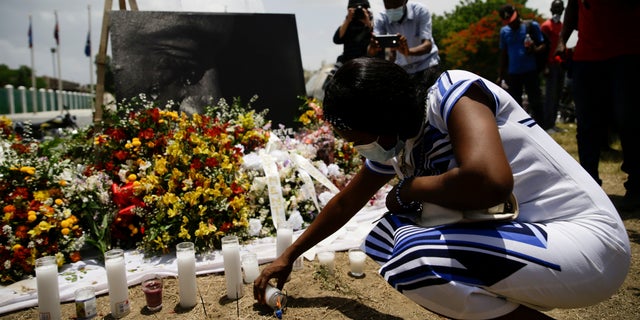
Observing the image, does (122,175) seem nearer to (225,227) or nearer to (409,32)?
(225,227)

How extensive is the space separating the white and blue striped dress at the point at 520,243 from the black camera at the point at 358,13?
3.96m

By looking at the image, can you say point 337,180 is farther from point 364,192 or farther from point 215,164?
point 364,192

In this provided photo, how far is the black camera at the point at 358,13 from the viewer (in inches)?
209

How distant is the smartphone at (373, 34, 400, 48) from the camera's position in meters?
4.61

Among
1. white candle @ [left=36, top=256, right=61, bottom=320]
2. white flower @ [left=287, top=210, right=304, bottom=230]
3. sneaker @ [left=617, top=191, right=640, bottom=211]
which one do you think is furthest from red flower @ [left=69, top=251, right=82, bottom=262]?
sneaker @ [left=617, top=191, right=640, bottom=211]

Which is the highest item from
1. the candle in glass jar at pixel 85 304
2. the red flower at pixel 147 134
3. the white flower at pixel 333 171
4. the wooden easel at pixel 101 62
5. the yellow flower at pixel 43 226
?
the wooden easel at pixel 101 62

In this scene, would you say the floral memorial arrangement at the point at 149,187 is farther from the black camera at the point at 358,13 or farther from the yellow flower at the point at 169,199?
the black camera at the point at 358,13

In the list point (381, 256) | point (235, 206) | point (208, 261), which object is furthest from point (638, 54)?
point (208, 261)

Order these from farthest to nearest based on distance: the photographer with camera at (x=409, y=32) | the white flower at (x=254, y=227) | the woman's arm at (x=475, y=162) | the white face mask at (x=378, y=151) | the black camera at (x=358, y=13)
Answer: the black camera at (x=358, y=13) < the photographer with camera at (x=409, y=32) < the white flower at (x=254, y=227) < the white face mask at (x=378, y=151) < the woman's arm at (x=475, y=162)

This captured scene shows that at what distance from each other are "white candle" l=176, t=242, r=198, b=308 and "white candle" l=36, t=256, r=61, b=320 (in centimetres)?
60

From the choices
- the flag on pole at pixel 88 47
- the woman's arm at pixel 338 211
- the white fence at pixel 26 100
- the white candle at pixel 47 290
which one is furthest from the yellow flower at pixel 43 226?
the flag on pole at pixel 88 47

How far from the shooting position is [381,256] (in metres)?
1.84

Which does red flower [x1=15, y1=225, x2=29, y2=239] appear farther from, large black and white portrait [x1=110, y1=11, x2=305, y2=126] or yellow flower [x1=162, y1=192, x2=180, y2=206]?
large black and white portrait [x1=110, y1=11, x2=305, y2=126]

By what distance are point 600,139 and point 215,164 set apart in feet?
10.5
